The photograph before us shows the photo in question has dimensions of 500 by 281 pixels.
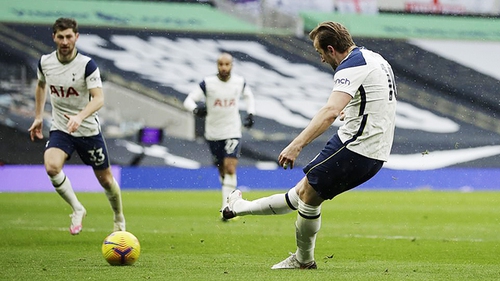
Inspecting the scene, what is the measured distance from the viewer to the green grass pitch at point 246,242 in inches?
278

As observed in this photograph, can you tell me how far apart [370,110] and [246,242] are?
3.80m

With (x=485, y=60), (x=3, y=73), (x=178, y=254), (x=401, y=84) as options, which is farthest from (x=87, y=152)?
(x=485, y=60)

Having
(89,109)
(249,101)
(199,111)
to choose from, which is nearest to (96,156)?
(89,109)

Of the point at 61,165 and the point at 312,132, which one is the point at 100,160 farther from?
the point at 312,132

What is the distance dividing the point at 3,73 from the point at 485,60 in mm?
17487

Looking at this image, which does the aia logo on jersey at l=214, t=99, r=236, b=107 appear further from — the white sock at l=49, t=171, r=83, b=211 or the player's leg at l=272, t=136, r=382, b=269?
the player's leg at l=272, t=136, r=382, b=269

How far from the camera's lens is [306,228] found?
23.6 ft

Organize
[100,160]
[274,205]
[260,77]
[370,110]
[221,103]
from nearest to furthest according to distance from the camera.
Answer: [370,110] → [274,205] → [100,160] → [221,103] → [260,77]

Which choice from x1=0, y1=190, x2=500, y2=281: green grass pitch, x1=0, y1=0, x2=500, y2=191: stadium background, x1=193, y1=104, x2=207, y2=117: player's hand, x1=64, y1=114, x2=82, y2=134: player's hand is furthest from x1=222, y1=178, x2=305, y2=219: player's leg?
x1=0, y1=0, x2=500, y2=191: stadium background

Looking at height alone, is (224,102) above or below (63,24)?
below

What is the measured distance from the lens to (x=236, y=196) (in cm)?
759

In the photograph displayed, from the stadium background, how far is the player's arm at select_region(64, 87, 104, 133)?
15147mm

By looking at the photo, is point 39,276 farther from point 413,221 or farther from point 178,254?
point 413,221

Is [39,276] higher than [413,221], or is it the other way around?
[39,276]
